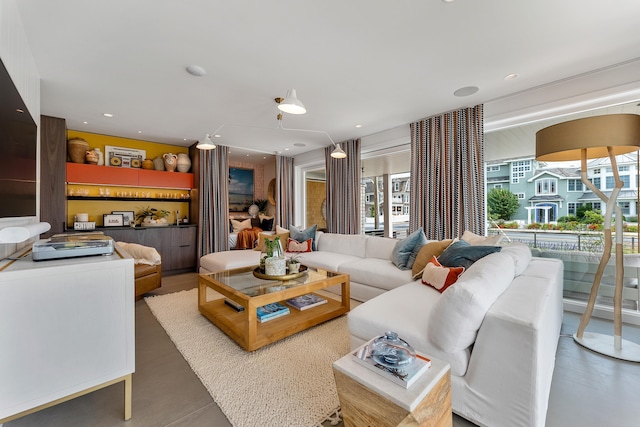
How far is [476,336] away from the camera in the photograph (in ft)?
4.57

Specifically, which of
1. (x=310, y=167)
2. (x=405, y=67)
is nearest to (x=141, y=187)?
(x=310, y=167)

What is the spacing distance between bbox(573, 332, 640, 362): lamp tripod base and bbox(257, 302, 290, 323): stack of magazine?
2520mm

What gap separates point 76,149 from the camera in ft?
14.0

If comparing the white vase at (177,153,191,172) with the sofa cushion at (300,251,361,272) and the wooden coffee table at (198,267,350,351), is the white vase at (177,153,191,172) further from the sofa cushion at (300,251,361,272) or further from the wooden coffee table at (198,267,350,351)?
the wooden coffee table at (198,267,350,351)

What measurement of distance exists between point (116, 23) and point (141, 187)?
3669 mm

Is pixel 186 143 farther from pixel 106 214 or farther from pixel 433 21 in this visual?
pixel 433 21

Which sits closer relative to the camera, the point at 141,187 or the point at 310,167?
the point at 141,187

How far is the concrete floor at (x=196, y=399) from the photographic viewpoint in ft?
4.67

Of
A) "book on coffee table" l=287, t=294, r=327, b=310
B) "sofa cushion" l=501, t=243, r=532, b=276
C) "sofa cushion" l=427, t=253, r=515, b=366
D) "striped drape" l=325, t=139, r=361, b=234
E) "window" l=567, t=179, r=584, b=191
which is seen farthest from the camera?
"striped drape" l=325, t=139, r=361, b=234

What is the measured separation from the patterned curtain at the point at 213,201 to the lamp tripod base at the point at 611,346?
525cm

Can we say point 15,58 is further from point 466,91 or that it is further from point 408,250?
point 466,91

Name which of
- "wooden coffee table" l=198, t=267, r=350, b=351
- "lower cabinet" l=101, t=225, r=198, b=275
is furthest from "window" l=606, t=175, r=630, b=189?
"lower cabinet" l=101, t=225, r=198, b=275

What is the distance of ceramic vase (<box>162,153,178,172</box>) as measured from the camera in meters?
5.16

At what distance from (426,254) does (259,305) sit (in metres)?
1.80
